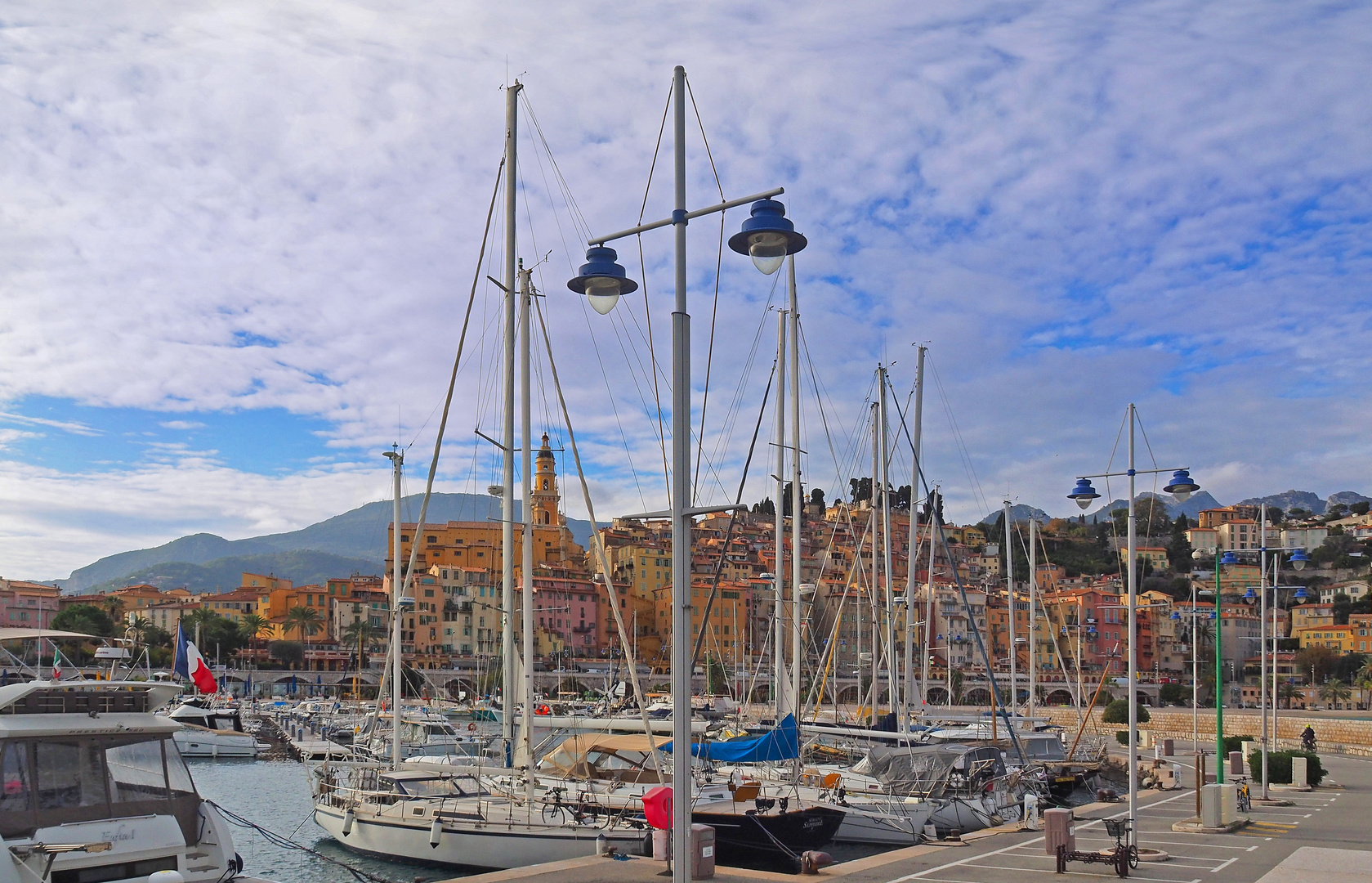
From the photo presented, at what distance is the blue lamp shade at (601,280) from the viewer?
8.86m

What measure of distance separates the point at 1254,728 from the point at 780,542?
38.2 m

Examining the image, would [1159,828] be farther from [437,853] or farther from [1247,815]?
[437,853]

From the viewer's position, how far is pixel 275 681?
101 metres

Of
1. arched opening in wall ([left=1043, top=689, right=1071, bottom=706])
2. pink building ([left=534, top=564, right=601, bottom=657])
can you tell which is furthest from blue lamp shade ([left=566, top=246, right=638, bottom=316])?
arched opening in wall ([left=1043, top=689, right=1071, bottom=706])

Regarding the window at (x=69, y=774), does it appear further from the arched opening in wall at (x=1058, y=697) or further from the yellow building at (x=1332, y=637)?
the yellow building at (x=1332, y=637)

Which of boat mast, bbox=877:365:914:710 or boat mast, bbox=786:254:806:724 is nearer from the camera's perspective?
boat mast, bbox=786:254:806:724

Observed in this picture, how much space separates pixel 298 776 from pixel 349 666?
67613 millimetres

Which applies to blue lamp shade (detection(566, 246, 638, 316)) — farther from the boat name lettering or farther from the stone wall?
the stone wall

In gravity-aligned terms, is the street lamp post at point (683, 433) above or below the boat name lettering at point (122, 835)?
above

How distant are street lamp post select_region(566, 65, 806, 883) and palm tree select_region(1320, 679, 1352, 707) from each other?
94142 millimetres

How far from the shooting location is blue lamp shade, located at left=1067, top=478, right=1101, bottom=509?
16.6m

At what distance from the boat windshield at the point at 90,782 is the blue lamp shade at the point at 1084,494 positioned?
1248 cm

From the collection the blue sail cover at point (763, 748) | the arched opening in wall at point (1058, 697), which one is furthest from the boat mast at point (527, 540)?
the arched opening in wall at point (1058, 697)

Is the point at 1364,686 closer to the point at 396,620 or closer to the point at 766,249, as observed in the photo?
the point at 396,620
